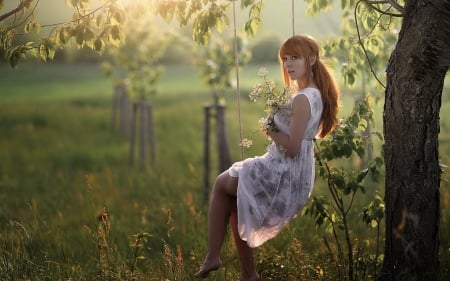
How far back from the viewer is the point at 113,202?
28.3 feet

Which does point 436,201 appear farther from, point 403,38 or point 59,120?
point 59,120

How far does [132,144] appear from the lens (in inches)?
475

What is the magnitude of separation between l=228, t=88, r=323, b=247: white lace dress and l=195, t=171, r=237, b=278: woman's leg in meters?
0.08

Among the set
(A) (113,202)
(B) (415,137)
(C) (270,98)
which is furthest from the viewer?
(A) (113,202)

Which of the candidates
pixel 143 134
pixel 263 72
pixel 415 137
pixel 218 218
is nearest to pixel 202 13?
pixel 263 72

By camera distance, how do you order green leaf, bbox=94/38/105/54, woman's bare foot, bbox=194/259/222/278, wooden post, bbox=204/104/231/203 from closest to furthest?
1. woman's bare foot, bbox=194/259/222/278
2. green leaf, bbox=94/38/105/54
3. wooden post, bbox=204/104/231/203

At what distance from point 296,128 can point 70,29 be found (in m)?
1.60

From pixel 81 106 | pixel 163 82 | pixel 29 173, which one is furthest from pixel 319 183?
pixel 163 82

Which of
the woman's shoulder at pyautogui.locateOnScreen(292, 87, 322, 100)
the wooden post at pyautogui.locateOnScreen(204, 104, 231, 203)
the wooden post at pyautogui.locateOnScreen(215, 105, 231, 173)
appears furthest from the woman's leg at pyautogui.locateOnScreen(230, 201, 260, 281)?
the wooden post at pyautogui.locateOnScreen(215, 105, 231, 173)

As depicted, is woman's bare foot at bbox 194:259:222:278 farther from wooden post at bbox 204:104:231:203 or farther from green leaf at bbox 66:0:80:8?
wooden post at bbox 204:104:231:203

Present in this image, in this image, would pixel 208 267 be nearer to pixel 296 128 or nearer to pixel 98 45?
pixel 296 128

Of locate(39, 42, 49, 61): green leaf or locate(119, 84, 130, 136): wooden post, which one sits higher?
locate(39, 42, 49, 61): green leaf

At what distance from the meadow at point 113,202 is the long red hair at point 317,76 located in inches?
30.7

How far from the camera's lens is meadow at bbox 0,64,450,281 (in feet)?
15.4
